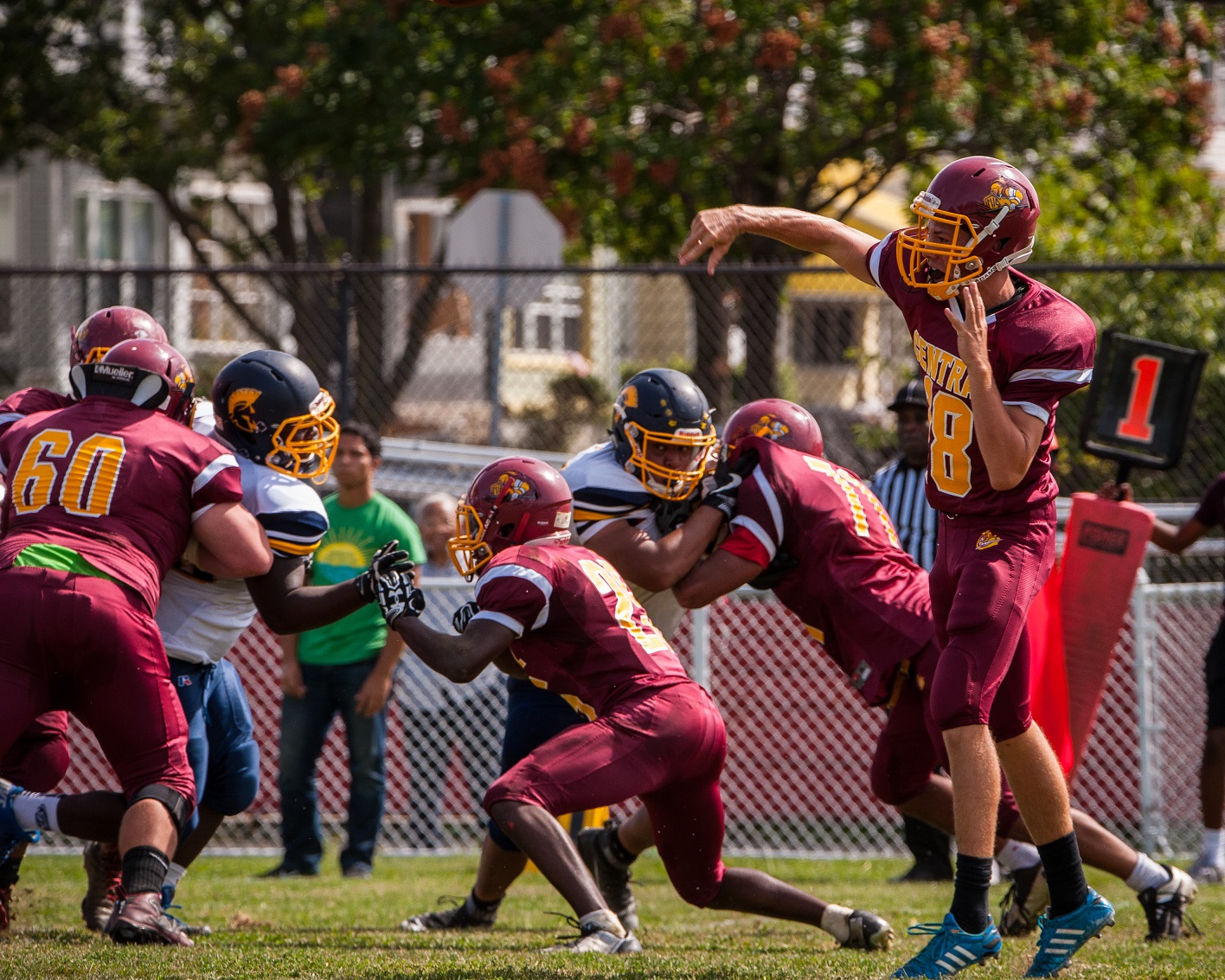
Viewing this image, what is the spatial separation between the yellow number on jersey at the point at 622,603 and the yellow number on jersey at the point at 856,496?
87 cm

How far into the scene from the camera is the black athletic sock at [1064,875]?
4.00 meters

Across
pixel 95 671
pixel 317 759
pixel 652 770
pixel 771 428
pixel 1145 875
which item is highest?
pixel 771 428

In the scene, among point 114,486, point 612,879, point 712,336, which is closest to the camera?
point 114,486

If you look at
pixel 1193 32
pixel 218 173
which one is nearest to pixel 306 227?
pixel 218 173

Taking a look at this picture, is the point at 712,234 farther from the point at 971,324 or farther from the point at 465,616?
the point at 465,616

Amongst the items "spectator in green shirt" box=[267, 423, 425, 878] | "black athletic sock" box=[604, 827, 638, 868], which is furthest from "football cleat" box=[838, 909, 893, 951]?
"spectator in green shirt" box=[267, 423, 425, 878]

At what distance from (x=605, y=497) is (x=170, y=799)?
163 centimetres

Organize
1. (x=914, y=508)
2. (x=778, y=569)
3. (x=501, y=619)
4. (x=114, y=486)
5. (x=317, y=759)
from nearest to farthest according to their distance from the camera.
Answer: (x=501, y=619) → (x=114, y=486) → (x=778, y=569) → (x=914, y=508) → (x=317, y=759)

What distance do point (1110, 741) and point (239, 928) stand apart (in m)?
4.56

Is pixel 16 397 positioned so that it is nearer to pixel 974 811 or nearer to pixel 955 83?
pixel 974 811

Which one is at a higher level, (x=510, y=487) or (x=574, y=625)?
(x=510, y=487)

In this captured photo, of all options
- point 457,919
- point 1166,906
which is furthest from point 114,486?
point 1166,906

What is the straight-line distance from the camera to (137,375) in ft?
14.5

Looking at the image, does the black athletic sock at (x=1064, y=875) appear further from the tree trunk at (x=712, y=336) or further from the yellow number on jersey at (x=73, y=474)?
the tree trunk at (x=712, y=336)
